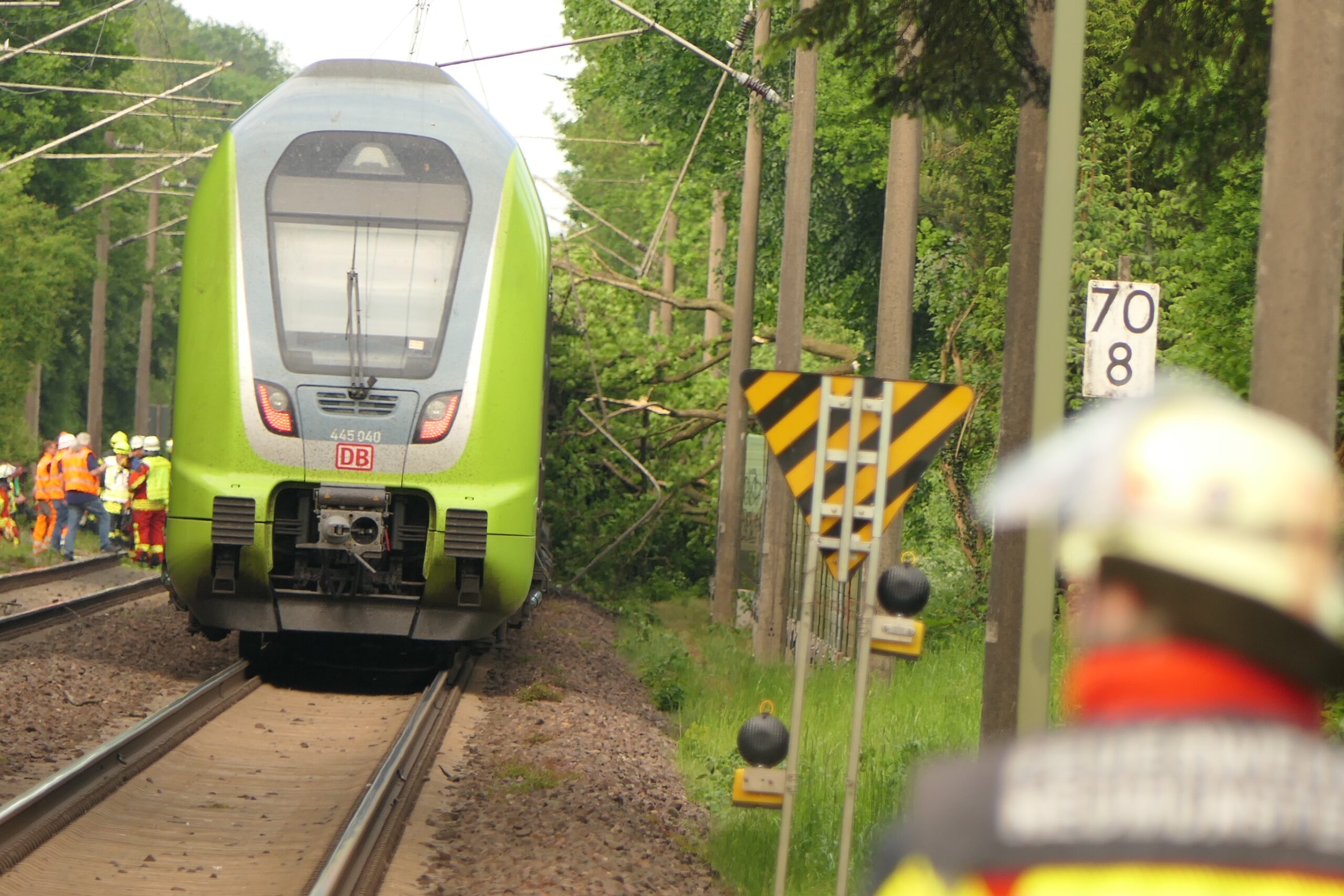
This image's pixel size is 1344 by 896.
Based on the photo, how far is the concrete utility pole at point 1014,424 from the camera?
344 inches

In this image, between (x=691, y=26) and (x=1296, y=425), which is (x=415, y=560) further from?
(x=691, y=26)

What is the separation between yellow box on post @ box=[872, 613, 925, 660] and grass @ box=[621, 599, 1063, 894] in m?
1.32

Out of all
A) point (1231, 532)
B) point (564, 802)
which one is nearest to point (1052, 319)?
point (1231, 532)

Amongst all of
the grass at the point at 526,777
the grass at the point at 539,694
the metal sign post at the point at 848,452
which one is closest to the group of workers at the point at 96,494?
the grass at the point at 539,694

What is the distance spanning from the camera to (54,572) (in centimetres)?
2269

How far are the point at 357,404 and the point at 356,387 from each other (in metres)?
0.12

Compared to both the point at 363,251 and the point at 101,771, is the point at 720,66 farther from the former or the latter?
the point at 101,771

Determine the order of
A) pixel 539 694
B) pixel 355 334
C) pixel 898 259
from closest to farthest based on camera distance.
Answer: pixel 355 334 → pixel 539 694 → pixel 898 259

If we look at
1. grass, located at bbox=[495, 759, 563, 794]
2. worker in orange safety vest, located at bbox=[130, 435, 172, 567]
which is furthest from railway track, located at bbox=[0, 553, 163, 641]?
grass, located at bbox=[495, 759, 563, 794]

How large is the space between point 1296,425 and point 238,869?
4.81m

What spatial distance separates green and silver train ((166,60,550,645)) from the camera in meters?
11.7

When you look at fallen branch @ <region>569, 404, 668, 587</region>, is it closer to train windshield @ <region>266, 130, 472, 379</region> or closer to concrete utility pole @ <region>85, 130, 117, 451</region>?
train windshield @ <region>266, 130, 472, 379</region>

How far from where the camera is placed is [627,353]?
2233cm

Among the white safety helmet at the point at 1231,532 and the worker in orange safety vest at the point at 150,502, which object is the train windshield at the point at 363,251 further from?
the worker in orange safety vest at the point at 150,502
